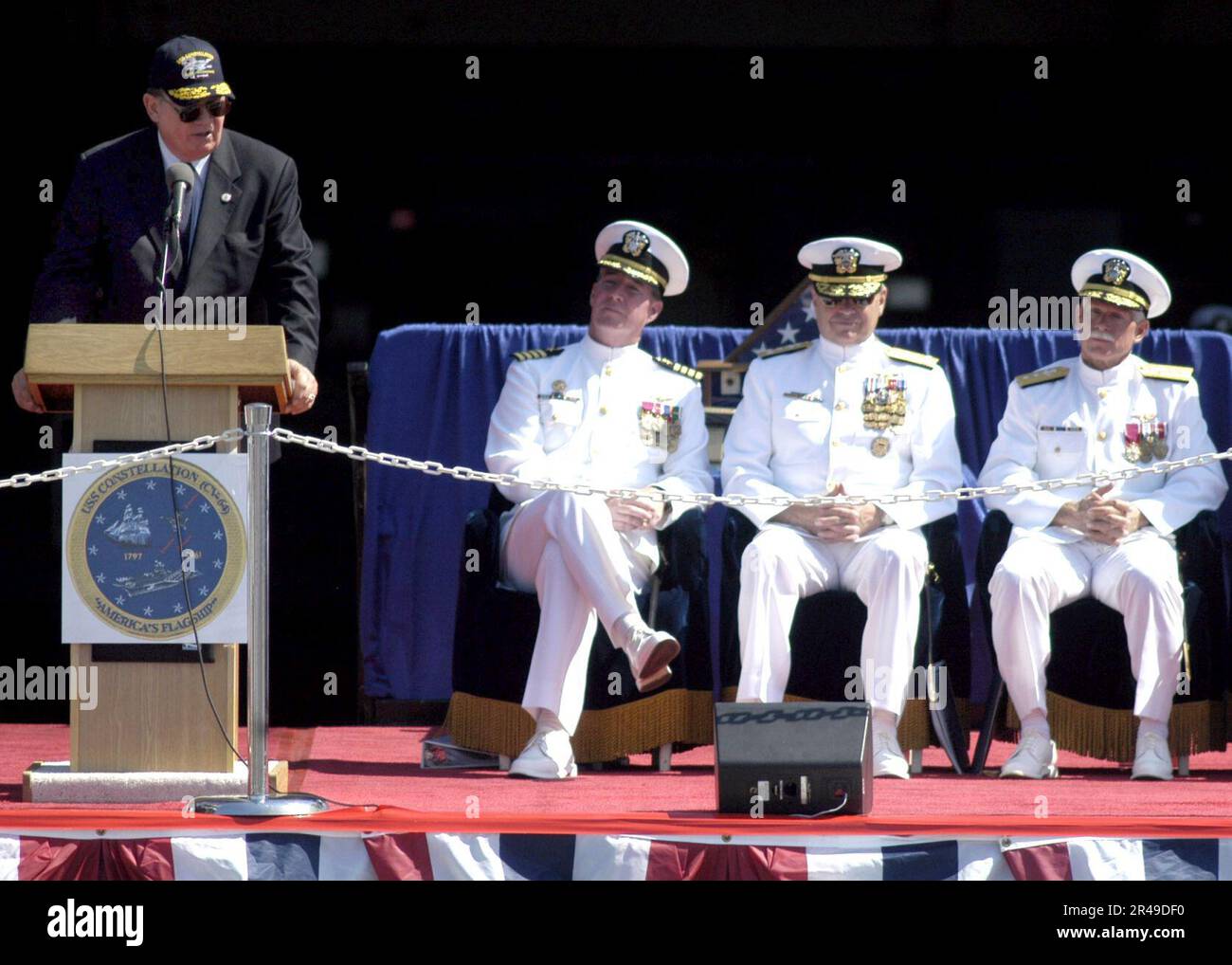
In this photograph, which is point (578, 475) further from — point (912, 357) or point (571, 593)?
point (912, 357)

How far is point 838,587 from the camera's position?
5789 millimetres

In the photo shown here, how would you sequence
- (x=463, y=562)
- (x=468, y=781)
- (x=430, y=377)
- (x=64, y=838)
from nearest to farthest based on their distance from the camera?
(x=64, y=838), (x=468, y=781), (x=463, y=562), (x=430, y=377)

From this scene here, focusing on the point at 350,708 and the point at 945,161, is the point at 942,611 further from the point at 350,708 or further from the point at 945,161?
the point at 945,161

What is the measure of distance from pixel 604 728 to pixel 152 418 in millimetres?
1579

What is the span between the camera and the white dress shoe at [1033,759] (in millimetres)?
5535

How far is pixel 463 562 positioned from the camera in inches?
229

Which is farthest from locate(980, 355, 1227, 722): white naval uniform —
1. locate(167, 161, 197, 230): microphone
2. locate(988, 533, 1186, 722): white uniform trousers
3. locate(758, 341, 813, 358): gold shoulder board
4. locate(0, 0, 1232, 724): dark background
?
locate(0, 0, 1232, 724): dark background

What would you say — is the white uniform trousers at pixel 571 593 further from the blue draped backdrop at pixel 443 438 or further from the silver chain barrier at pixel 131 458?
the silver chain barrier at pixel 131 458

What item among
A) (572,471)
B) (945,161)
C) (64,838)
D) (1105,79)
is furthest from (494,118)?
(64,838)

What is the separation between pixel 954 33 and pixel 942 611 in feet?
10.8

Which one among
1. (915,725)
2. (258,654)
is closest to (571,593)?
(915,725)

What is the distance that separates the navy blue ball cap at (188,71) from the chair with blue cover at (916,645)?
181cm

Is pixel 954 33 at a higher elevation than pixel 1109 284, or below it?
higher

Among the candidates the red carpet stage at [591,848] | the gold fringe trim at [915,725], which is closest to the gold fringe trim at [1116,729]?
the gold fringe trim at [915,725]
